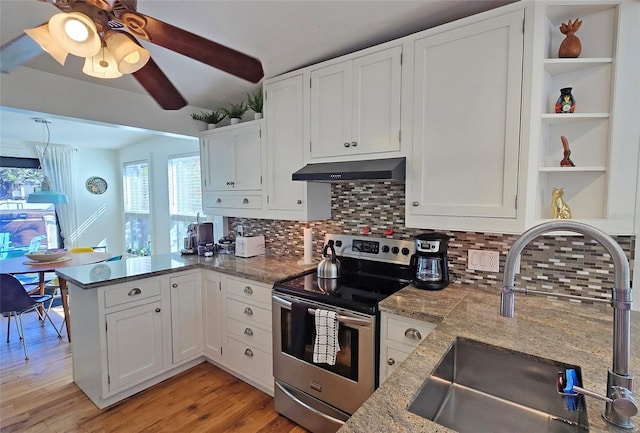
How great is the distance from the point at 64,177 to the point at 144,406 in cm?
454

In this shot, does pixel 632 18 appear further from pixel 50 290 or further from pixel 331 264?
pixel 50 290

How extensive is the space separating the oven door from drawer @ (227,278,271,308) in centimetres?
15

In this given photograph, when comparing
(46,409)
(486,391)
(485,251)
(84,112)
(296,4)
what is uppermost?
(296,4)

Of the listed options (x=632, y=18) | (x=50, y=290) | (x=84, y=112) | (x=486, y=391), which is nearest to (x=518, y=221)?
(x=486, y=391)

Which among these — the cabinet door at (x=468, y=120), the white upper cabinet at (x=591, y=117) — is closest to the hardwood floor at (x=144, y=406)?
the cabinet door at (x=468, y=120)

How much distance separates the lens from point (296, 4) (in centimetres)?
168

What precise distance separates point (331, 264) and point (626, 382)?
5.03ft

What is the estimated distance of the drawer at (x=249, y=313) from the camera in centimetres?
221

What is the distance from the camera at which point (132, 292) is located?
2.25 meters

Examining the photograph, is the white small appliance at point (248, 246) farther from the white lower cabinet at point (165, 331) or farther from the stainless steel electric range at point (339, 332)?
the stainless steel electric range at point (339, 332)

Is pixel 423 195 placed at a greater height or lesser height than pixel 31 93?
lesser

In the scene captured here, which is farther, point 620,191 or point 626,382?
point 620,191

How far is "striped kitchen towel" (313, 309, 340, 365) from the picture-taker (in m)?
1.71

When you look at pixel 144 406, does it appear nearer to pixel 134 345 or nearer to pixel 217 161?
pixel 134 345
